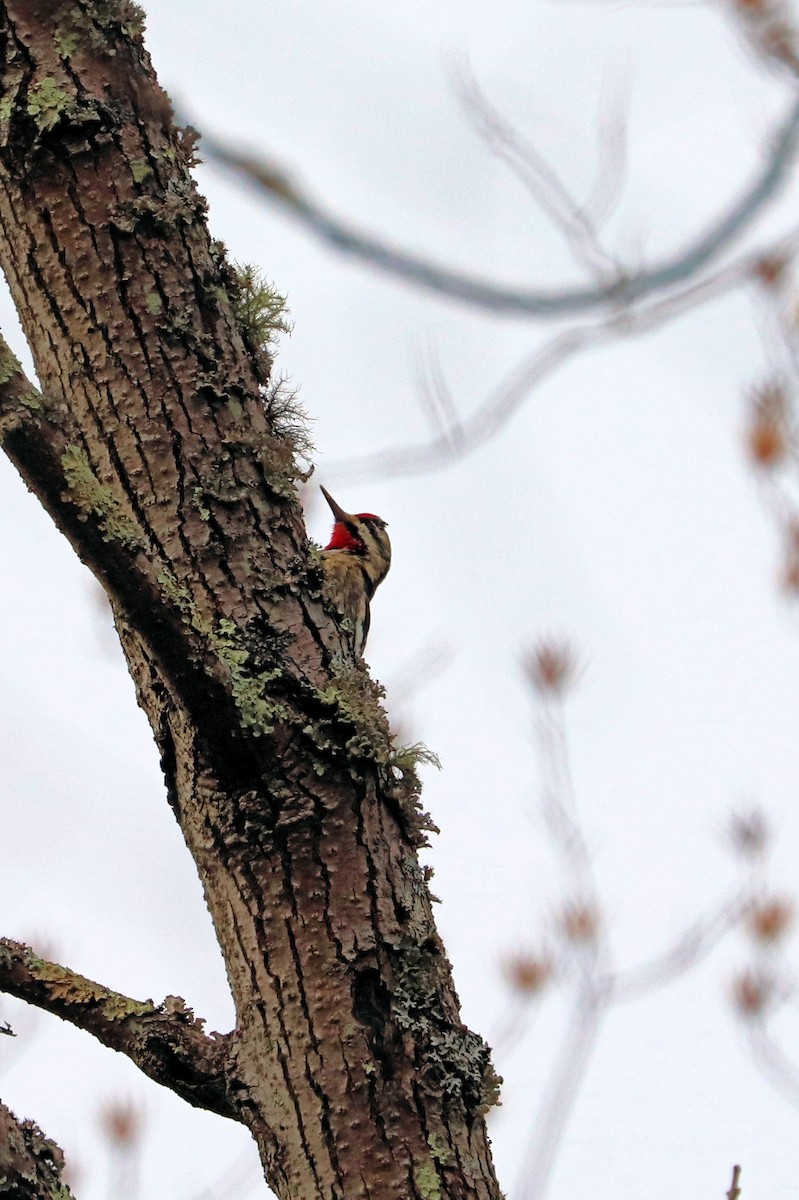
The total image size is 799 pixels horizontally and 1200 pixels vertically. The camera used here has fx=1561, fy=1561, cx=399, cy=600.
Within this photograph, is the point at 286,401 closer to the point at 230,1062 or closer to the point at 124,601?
the point at 124,601

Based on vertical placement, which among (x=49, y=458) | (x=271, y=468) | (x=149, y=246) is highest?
(x=149, y=246)

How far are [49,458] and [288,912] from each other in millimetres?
796

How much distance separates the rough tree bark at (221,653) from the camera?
231cm

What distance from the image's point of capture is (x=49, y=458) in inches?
85.3

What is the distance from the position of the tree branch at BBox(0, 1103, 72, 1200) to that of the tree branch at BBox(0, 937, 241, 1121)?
169mm

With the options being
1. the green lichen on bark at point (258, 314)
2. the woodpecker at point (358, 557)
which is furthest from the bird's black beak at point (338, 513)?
the green lichen on bark at point (258, 314)

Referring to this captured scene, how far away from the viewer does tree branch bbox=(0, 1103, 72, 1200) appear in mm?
2258

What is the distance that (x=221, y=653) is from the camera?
8.04ft

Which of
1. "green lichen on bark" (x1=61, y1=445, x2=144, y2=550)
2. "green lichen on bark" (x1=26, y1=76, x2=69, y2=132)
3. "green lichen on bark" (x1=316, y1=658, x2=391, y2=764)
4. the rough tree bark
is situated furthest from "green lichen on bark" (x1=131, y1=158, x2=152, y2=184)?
"green lichen on bark" (x1=316, y1=658, x2=391, y2=764)

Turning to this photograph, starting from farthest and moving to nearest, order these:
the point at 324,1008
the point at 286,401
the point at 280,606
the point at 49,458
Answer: the point at 286,401 → the point at 280,606 → the point at 324,1008 → the point at 49,458

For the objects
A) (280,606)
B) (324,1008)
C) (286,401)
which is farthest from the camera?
(286,401)

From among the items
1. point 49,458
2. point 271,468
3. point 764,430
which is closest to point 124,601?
point 49,458

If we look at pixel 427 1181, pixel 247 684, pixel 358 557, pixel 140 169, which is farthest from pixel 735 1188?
pixel 358 557

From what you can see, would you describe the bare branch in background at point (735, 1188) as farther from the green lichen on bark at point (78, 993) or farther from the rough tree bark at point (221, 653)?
the green lichen on bark at point (78, 993)
